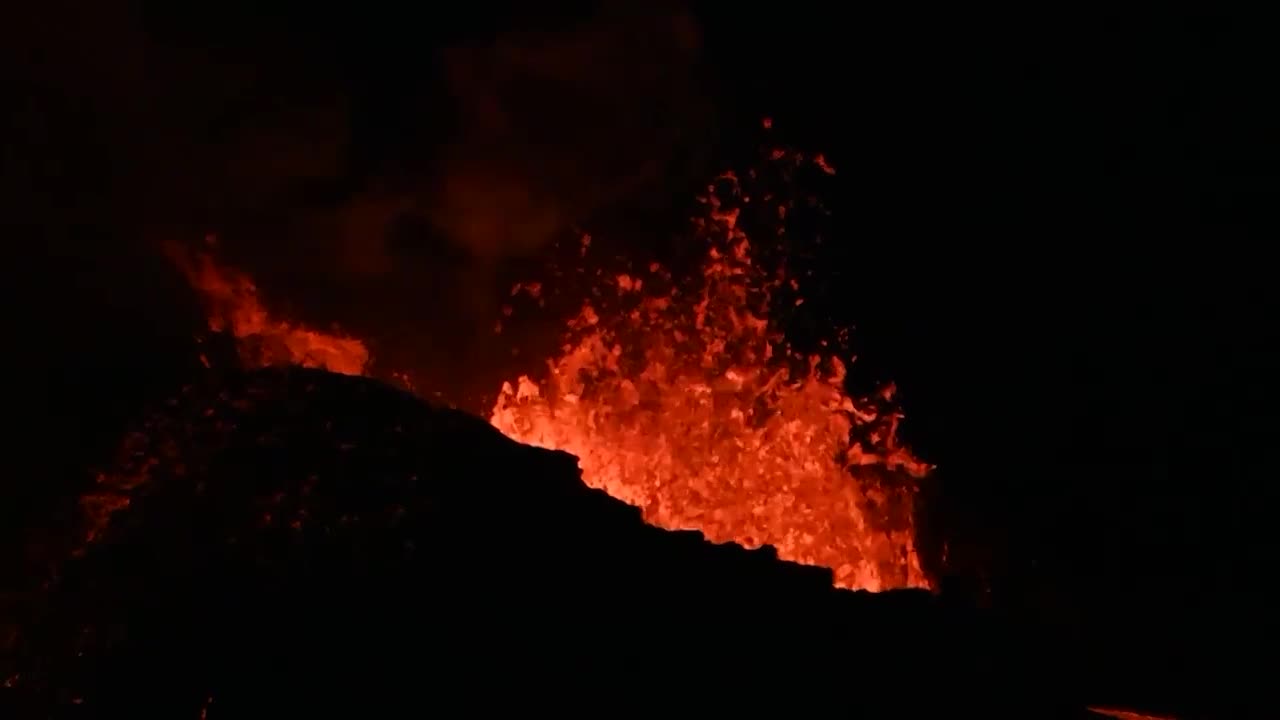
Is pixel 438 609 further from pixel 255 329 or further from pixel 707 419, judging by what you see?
pixel 255 329

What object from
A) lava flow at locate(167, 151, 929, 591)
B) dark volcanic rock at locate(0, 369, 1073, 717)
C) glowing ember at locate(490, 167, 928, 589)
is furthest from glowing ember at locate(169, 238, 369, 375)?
dark volcanic rock at locate(0, 369, 1073, 717)

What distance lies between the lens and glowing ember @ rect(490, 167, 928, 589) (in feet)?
35.8

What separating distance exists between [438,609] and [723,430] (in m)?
7.64

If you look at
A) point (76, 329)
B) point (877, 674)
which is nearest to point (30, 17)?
point (76, 329)

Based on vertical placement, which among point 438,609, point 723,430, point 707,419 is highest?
point 707,419

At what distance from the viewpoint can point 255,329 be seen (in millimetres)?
11023

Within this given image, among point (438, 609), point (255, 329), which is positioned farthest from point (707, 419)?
point (438, 609)

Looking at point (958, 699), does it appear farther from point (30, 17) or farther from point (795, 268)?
point (30, 17)

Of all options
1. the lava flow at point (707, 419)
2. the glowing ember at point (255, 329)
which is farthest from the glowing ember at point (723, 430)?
the glowing ember at point (255, 329)

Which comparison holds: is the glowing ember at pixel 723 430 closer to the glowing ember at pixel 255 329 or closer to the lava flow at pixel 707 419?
the lava flow at pixel 707 419

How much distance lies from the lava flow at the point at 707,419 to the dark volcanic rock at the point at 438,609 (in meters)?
6.28

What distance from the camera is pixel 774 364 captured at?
476 inches

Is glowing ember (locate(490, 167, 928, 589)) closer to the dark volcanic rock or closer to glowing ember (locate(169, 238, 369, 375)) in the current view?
glowing ember (locate(169, 238, 369, 375))

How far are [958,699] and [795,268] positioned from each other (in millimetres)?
9141
